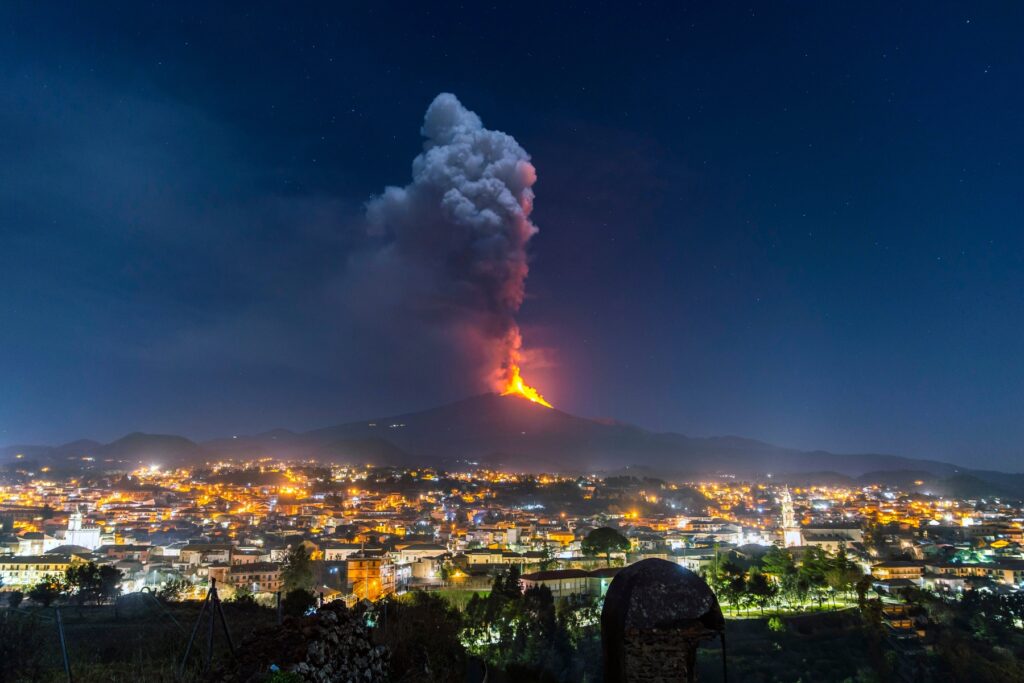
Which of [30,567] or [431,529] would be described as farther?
[431,529]

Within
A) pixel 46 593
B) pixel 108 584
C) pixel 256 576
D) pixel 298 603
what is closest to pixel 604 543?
pixel 256 576

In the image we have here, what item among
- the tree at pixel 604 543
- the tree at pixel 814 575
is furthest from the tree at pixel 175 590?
the tree at pixel 814 575

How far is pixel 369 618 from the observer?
10891 millimetres

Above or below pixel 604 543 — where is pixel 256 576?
below

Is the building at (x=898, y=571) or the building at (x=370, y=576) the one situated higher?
the building at (x=370, y=576)

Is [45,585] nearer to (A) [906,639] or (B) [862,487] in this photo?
(A) [906,639]

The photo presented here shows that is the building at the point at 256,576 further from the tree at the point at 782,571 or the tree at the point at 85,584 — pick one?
the tree at the point at 782,571

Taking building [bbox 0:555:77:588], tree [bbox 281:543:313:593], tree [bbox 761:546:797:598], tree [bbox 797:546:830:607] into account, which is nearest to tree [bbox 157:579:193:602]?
tree [bbox 281:543:313:593]

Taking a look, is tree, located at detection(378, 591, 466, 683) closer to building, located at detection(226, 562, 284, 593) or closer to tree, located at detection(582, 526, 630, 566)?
building, located at detection(226, 562, 284, 593)

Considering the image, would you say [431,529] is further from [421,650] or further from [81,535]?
[421,650]

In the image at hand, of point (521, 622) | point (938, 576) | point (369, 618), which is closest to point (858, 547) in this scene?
point (938, 576)

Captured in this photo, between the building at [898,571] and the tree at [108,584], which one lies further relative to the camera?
the building at [898,571]

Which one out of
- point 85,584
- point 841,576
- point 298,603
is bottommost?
point 841,576

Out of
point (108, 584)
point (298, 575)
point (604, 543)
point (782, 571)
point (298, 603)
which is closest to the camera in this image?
point (298, 603)
